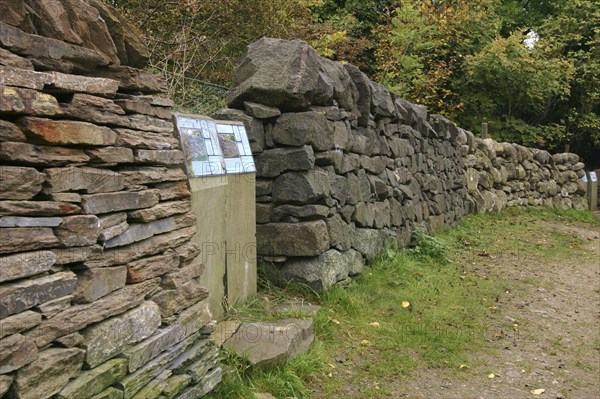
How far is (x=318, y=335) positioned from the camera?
4543mm

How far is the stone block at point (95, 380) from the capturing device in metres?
2.23

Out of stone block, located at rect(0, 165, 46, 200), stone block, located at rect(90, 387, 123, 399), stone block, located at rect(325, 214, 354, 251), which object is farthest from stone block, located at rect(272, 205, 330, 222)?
stone block, located at rect(0, 165, 46, 200)

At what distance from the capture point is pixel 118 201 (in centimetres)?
258

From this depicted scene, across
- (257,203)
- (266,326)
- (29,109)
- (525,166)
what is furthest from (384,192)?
(525,166)

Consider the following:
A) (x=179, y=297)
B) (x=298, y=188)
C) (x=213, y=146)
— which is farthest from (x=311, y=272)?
(x=179, y=297)

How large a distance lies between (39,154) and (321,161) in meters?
3.45

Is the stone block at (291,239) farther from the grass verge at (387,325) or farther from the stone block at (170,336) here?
the stone block at (170,336)

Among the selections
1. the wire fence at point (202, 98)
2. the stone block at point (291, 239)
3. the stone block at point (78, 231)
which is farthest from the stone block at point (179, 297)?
the wire fence at point (202, 98)

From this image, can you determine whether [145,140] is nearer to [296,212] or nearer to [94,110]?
[94,110]

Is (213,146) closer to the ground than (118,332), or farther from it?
farther from it

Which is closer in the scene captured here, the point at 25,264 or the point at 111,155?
the point at 25,264

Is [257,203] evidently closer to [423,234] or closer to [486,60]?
[423,234]

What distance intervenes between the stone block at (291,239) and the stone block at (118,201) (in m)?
2.32

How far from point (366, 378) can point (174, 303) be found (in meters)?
1.71
